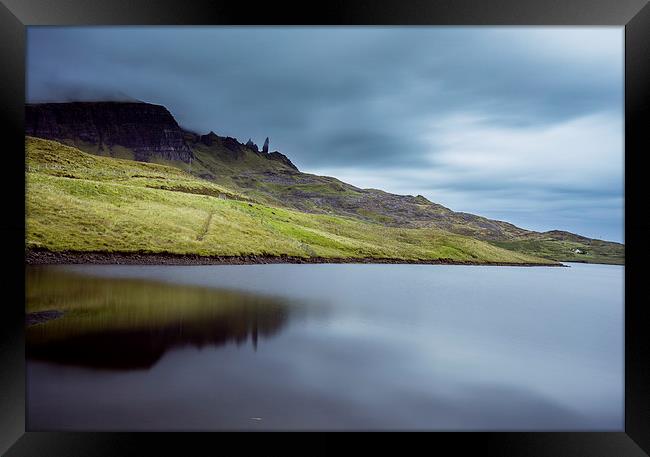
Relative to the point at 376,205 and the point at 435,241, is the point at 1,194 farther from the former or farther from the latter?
the point at 376,205

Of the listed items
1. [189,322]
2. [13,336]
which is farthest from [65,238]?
[13,336]

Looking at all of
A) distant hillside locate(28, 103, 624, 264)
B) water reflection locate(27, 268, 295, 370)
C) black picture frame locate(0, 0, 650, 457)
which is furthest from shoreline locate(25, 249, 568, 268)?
distant hillside locate(28, 103, 624, 264)

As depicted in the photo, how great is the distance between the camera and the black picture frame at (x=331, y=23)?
16.5 ft

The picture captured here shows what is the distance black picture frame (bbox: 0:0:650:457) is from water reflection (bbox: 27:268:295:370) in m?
2.31

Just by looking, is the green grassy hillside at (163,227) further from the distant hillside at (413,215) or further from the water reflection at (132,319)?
the distant hillside at (413,215)

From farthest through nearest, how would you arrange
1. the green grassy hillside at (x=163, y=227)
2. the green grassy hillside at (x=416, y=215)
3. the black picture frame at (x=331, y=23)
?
the green grassy hillside at (x=416, y=215), the green grassy hillside at (x=163, y=227), the black picture frame at (x=331, y=23)

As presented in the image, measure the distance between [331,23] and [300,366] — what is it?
7.00 m

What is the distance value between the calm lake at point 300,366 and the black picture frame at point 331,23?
0.51m

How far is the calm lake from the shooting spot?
594cm

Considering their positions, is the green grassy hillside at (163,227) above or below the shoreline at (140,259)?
above

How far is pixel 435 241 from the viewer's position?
74250mm

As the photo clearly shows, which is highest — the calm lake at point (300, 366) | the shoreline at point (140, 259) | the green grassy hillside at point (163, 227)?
the green grassy hillside at point (163, 227)

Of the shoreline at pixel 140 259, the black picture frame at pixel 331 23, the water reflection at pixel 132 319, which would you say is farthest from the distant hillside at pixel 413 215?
the black picture frame at pixel 331 23

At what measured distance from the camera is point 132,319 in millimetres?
10531
